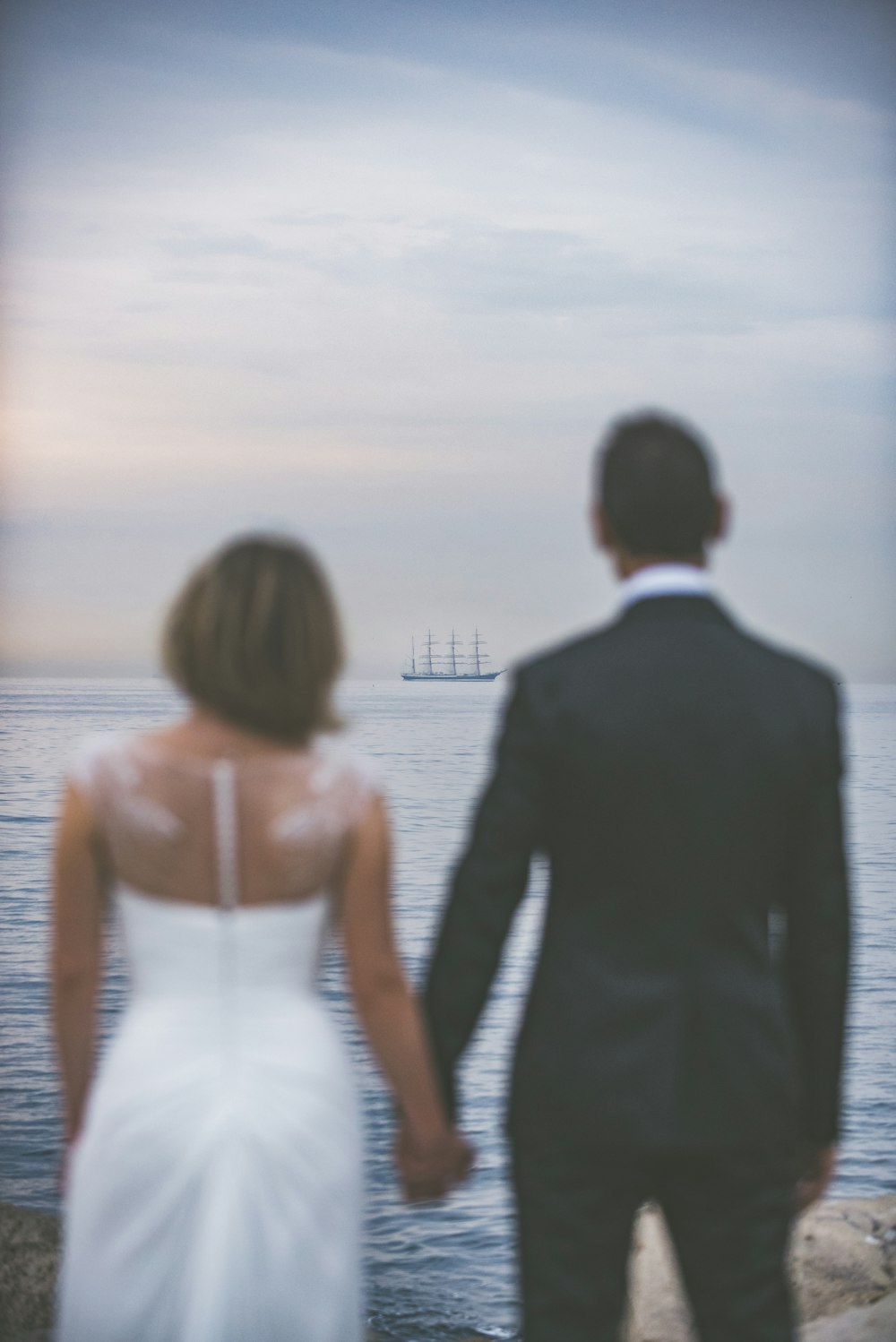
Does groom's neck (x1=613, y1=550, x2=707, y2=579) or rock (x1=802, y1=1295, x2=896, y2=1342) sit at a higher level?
groom's neck (x1=613, y1=550, x2=707, y2=579)

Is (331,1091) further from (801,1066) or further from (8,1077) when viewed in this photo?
(8,1077)

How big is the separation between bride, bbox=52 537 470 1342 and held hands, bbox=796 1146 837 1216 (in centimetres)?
88

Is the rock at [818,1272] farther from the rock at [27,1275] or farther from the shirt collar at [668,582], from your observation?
the shirt collar at [668,582]

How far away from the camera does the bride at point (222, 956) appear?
7.64ft

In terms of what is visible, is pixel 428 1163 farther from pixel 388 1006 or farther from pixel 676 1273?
pixel 676 1273

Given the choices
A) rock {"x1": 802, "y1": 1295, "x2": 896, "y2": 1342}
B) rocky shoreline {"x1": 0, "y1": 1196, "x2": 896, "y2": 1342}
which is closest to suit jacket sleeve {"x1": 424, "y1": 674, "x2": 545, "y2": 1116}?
rock {"x1": 802, "y1": 1295, "x2": 896, "y2": 1342}

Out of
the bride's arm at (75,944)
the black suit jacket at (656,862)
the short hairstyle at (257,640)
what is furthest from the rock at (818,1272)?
the short hairstyle at (257,640)

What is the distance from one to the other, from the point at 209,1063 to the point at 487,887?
55 cm

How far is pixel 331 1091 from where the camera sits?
7.95ft

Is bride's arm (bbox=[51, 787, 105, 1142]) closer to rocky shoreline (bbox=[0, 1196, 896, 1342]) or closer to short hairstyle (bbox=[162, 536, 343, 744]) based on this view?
short hairstyle (bbox=[162, 536, 343, 744])

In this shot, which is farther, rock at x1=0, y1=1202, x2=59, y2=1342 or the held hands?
rock at x1=0, y1=1202, x2=59, y2=1342

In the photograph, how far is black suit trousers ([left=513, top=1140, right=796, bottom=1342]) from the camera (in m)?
2.47

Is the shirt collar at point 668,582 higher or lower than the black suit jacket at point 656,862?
higher

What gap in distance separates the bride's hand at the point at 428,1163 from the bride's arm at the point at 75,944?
0.56m
